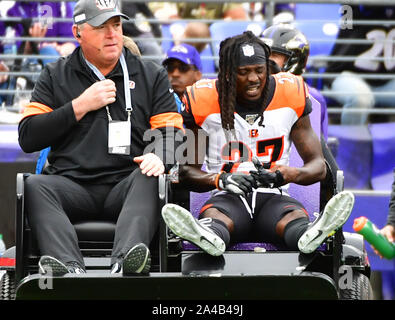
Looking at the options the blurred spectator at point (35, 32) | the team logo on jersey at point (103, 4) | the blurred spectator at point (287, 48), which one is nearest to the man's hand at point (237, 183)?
the team logo on jersey at point (103, 4)

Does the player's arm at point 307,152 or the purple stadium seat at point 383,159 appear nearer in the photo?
the player's arm at point 307,152

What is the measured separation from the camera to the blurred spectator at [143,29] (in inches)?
408

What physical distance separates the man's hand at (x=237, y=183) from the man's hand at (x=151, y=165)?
375mm

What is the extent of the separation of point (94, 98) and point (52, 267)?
1.18 metres

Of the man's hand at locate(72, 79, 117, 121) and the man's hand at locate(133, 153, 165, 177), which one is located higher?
the man's hand at locate(72, 79, 117, 121)

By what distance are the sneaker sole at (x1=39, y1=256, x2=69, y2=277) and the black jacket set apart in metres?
0.86

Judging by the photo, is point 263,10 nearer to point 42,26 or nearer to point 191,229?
point 42,26

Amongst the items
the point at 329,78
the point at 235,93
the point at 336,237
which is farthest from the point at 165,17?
the point at 336,237

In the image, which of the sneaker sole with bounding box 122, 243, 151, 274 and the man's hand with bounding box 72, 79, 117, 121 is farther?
the man's hand with bounding box 72, 79, 117, 121

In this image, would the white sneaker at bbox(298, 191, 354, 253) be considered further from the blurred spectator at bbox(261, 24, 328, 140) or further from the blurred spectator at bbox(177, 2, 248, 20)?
the blurred spectator at bbox(177, 2, 248, 20)

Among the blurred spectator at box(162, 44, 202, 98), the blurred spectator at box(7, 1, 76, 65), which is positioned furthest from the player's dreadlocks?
the blurred spectator at box(7, 1, 76, 65)

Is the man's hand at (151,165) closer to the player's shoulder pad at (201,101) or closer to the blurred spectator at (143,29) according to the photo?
the player's shoulder pad at (201,101)

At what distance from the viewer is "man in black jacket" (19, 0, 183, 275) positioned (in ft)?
17.9

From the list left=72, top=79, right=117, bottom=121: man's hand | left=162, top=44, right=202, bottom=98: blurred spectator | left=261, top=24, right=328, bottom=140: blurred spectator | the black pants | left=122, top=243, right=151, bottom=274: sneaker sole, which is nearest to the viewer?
left=122, top=243, right=151, bottom=274: sneaker sole
